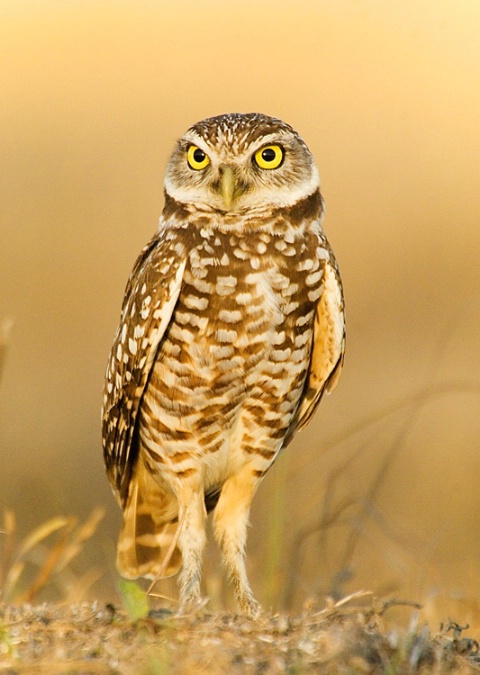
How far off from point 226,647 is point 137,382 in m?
1.43

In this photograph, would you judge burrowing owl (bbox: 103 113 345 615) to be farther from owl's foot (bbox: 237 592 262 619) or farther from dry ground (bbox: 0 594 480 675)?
dry ground (bbox: 0 594 480 675)

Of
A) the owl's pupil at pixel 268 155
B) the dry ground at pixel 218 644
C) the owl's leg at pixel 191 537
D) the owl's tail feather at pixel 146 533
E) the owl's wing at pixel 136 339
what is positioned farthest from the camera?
the owl's tail feather at pixel 146 533

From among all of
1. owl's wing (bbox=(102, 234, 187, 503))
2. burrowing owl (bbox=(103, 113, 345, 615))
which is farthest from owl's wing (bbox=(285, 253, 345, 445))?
owl's wing (bbox=(102, 234, 187, 503))

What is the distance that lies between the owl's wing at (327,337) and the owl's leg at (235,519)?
39cm

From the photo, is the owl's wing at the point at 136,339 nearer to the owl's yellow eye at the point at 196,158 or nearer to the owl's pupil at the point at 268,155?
the owl's yellow eye at the point at 196,158

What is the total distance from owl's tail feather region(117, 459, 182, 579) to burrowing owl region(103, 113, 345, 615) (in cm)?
21

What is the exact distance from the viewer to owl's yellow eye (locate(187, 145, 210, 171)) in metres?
4.17

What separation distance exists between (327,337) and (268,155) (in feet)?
2.25

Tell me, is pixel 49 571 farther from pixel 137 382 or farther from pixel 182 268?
pixel 182 268

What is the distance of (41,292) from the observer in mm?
10477

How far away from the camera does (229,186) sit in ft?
13.2

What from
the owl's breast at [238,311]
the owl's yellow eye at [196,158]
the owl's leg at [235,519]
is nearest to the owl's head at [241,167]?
the owl's yellow eye at [196,158]

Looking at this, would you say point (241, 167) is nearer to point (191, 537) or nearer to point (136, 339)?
point (136, 339)

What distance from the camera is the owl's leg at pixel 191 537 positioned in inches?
160
